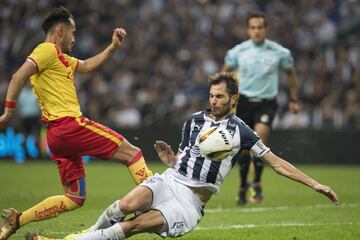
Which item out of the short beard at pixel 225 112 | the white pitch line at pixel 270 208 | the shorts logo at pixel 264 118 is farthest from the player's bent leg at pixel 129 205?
the shorts logo at pixel 264 118

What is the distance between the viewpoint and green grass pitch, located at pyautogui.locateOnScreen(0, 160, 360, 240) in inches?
345

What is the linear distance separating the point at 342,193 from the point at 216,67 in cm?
871

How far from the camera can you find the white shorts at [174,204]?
6953mm

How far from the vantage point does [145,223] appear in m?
6.83

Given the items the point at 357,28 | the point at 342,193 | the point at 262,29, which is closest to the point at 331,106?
the point at 357,28

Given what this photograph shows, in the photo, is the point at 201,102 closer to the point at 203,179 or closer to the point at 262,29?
the point at 262,29

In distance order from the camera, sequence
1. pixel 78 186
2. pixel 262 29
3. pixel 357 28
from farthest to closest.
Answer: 1. pixel 357 28
2. pixel 262 29
3. pixel 78 186

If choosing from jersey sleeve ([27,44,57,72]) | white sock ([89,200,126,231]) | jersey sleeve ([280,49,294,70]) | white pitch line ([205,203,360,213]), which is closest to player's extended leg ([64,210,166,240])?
white sock ([89,200,126,231])

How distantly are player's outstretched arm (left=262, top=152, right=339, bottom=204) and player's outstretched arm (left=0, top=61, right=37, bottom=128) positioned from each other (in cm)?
251

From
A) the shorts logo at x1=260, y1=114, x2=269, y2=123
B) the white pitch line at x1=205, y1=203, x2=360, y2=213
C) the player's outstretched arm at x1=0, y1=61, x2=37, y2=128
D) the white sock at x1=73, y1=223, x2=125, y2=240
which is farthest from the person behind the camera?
the shorts logo at x1=260, y1=114, x2=269, y2=123

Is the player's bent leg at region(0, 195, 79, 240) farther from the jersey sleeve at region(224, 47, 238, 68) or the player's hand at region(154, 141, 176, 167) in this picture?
the jersey sleeve at region(224, 47, 238, 68)

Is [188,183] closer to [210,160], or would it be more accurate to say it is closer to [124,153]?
[210,160]

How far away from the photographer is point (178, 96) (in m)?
21.0

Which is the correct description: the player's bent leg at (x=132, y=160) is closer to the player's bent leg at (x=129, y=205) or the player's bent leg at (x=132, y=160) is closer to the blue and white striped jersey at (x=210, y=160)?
the blue and white striped jersey at (x=210, y=160)
